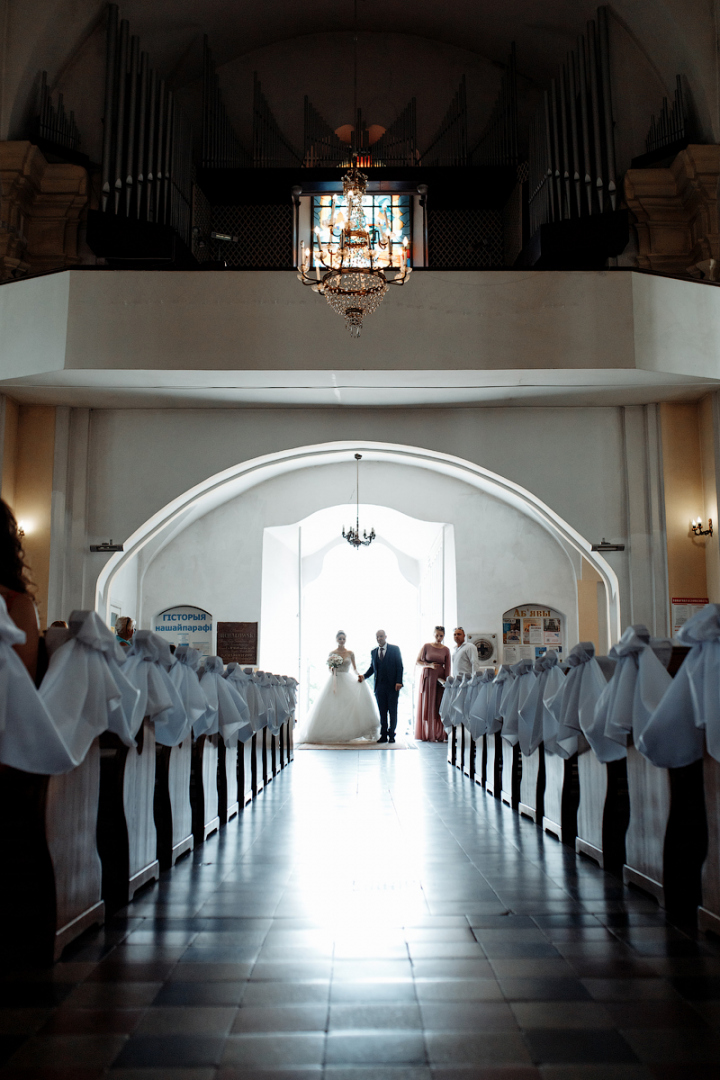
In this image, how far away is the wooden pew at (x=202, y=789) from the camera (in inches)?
184

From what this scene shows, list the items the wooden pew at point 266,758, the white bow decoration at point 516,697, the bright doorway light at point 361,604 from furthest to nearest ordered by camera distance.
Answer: the bright doorway light at point 361,604 → the wooden pew at point 266,758 → the white bow decoration at point 516,697

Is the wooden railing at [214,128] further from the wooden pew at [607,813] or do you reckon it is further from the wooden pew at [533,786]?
the wooden pew at [607,813]

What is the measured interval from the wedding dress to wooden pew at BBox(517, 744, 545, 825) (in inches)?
276

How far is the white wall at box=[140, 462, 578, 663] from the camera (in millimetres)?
13891

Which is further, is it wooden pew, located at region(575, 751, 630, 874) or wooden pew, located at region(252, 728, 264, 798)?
wooden pew, located at region(252, 728, 264, 798)

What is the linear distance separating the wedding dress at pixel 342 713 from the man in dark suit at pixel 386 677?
428 millimetres

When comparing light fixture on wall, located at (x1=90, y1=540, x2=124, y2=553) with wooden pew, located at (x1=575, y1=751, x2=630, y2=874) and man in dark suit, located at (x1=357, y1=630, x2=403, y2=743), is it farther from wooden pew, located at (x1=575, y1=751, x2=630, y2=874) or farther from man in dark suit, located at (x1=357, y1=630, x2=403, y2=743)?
wooden pew, located at (x1=575, y1=751, x2=630, y2=874)

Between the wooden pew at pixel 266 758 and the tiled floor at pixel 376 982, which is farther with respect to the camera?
the wooden pew at pixel 266 758

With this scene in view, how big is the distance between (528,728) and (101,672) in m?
2.97

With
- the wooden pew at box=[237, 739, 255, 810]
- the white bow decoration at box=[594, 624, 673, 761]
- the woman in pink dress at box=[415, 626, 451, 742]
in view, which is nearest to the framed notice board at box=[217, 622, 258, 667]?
the woman in pink dress at box=[415, 626, 451, 742]

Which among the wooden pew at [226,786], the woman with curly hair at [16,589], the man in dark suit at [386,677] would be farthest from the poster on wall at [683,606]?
the woman with curly hair at [16,589]

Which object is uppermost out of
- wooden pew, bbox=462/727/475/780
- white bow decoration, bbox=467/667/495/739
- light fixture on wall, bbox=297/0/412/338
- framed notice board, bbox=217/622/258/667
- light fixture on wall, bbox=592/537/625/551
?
light fixture on wall, bbox=297/0/412/338

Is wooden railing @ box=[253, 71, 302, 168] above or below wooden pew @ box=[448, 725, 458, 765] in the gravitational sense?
above

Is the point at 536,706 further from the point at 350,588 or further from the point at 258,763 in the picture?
the point at 350,588
